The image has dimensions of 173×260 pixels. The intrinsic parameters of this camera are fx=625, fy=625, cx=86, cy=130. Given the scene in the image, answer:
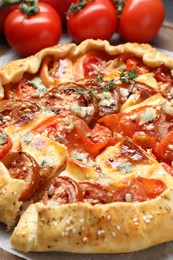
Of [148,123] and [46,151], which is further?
[148,123]

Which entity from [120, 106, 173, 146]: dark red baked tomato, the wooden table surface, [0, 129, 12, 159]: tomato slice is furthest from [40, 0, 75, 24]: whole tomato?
[0, 129, 12, 159]: tomato slice

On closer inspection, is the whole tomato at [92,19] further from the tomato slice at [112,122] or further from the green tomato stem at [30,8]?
the tomato slice at [112,122]

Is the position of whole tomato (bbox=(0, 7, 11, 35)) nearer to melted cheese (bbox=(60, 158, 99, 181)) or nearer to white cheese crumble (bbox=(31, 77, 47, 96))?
white cheese crumble (bbox=(31, 77, 47, 96))

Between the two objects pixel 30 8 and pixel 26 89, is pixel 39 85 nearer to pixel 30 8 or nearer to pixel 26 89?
pixel 26 89

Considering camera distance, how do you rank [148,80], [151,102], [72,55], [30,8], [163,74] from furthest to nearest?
[30,8]
[72,55]
[163,74]
[148,80]
[151,102]

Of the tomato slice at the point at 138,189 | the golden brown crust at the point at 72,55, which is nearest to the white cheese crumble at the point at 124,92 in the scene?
the golden brown crust at the point at 72,55

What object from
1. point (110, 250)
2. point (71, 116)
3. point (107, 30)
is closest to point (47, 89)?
point (71, 116)

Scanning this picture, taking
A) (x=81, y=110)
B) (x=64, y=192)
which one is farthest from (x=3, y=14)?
(x=64, y=192)

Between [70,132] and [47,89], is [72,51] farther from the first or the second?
[70,132]
